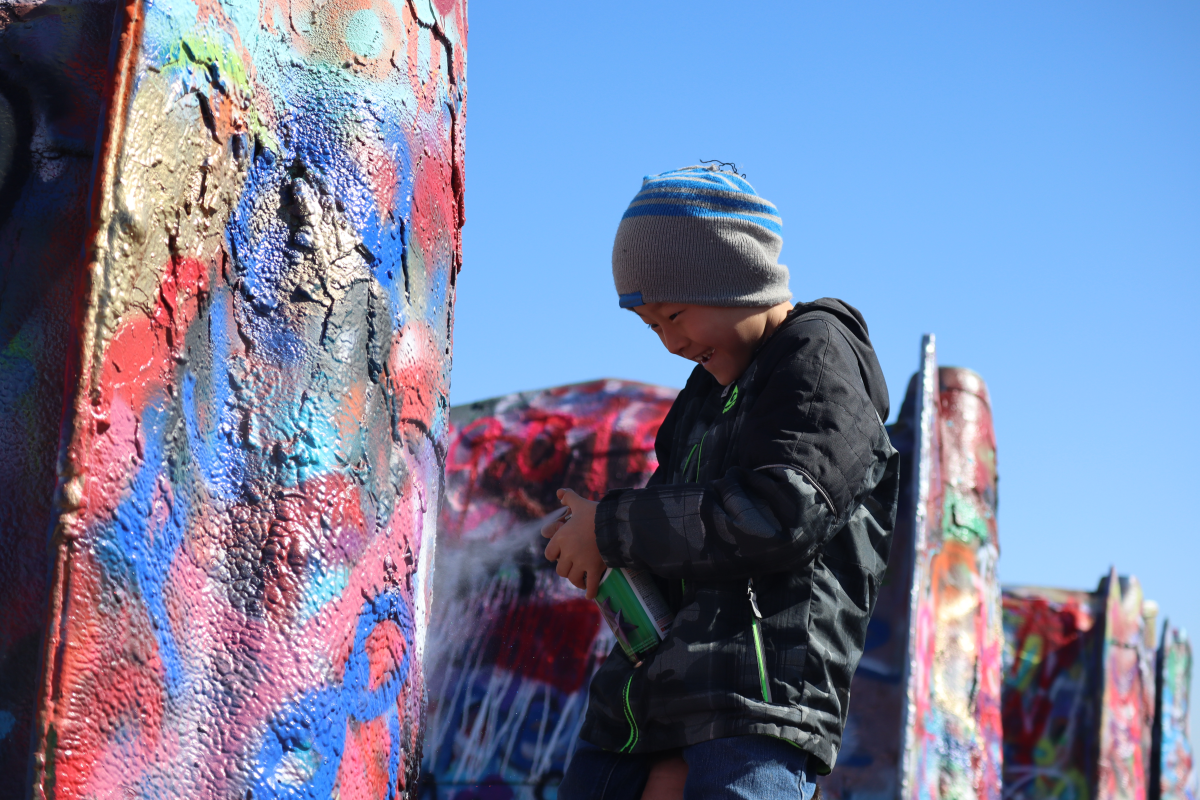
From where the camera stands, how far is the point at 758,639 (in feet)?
4.80

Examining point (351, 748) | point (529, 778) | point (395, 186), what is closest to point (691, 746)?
point (351, 748)

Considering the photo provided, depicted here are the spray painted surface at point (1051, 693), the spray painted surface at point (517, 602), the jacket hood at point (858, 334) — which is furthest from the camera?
the spray painted surface at point (1051, 693)

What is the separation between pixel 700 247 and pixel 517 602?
10.4ft

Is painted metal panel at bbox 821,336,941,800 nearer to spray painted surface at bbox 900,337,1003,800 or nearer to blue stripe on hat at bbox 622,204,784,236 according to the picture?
spray painted surface at bbox 900,337,1003,800

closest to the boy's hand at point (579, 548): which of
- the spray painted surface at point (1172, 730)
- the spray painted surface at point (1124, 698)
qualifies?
the spray painted surface at point (1124, 698)

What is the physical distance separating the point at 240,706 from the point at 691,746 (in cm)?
62

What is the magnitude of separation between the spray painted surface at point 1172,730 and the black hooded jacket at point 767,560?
Result: 6859mm

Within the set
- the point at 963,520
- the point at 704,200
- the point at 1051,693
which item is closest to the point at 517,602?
the point at 963,520

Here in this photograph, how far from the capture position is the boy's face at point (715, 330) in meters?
1.65

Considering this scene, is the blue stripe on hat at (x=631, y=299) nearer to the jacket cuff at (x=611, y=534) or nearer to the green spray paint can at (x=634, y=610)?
the jacket cuff at (x=611, y=534)

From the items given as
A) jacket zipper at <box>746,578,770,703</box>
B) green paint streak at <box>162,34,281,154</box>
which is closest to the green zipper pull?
jacket zipper at <box>746,578,770,703</box>

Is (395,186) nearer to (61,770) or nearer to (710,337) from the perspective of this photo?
(710,337)

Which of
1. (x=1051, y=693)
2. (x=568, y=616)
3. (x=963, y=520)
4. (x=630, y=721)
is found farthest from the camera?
(x=1051, y=693)

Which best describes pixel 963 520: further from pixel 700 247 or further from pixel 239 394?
pixel 239 394
